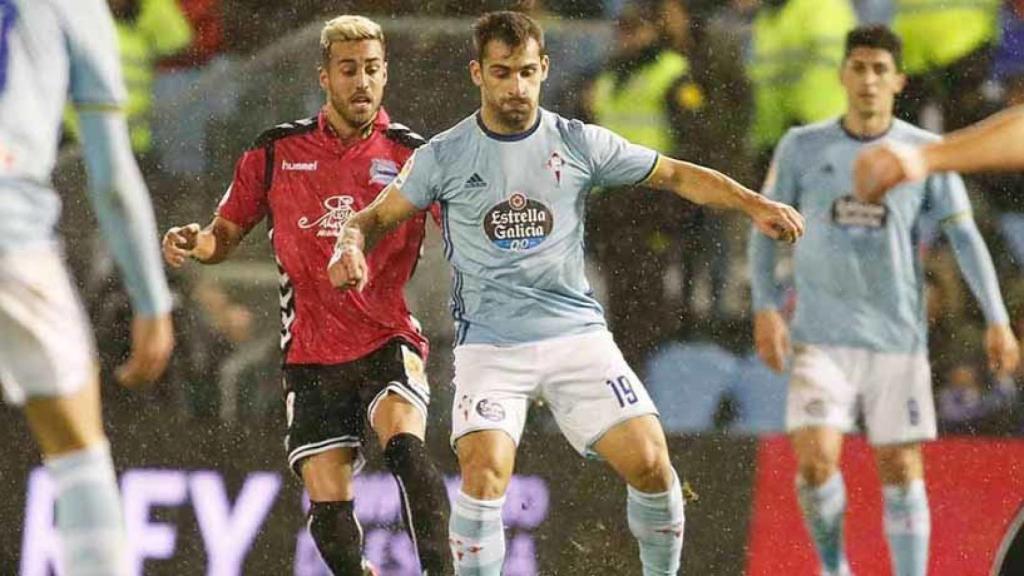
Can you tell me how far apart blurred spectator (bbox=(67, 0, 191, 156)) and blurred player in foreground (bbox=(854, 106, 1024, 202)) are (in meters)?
2.19

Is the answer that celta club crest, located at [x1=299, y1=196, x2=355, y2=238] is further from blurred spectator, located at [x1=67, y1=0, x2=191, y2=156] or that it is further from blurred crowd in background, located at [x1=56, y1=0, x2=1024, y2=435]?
blurred spectator, located at [x1=67, y1=0, x2=191, y2=156]

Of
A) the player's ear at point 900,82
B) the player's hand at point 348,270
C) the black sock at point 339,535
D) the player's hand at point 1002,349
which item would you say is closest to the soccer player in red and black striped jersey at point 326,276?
the black sock at point 339,535

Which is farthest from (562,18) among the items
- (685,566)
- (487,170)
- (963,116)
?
(685,566)

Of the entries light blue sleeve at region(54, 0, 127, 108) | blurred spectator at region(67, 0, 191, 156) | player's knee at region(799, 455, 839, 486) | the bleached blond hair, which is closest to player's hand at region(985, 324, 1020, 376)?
player's knee at region(799, 455, 839, 486)

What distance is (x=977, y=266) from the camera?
5430 mm

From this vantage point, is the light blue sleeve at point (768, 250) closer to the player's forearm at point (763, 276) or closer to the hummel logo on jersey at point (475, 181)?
the player's forearm at point (763, 276)

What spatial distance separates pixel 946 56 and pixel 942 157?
5.54ft

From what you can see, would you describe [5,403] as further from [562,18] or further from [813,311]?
[813,311]

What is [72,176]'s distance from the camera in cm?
561

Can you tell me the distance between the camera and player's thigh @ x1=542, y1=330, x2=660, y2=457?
479 centimetres

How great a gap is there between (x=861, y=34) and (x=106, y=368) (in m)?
2.42

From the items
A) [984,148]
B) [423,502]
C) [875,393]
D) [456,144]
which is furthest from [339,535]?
[984,148]

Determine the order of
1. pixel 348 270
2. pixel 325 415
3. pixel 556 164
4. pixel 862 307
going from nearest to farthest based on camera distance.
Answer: pixel 348 270
pixel 556 164
pixel 325 415
pixel 862 307

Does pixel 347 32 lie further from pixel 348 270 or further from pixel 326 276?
pixel 348 270
